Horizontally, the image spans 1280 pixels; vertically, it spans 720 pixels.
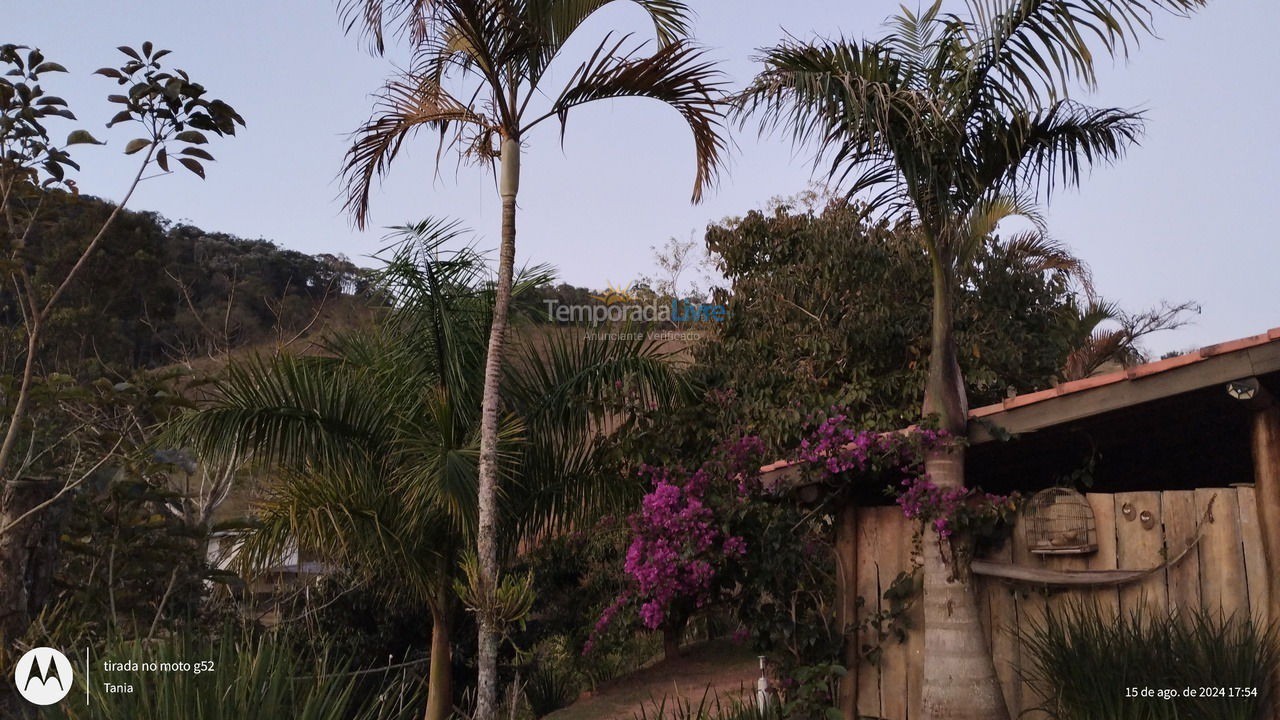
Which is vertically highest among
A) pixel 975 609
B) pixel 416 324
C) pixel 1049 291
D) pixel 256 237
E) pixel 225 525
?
pixel 256 237

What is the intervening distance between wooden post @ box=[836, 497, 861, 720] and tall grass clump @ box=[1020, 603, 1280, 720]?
1535mm

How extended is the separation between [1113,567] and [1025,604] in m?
0.61

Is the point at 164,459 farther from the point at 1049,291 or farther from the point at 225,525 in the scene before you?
the point at 1049,291

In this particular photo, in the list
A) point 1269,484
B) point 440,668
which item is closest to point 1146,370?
point 1269,484

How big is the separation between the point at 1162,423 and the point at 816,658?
3058 mm

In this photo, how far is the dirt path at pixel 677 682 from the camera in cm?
978

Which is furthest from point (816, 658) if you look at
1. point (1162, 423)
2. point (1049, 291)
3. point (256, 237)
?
point (256, 237)

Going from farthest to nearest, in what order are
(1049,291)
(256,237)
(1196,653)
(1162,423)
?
(256,237)
(1049,291)
(1162,423)
(1196,653)

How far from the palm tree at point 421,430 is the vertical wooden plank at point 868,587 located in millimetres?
2508

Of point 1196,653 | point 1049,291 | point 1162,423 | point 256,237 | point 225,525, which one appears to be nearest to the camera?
point 1196,653

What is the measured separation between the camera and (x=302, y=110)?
1153cm

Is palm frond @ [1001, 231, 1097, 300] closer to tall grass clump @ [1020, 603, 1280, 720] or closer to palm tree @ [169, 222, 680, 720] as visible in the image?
palm tree @ [169, 222, 680, 720]

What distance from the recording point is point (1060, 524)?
20.0 feet

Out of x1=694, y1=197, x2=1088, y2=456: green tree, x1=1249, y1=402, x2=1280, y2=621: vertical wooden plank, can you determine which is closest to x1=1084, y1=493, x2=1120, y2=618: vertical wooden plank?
x1=1249, y1=402, x2=1280, y2=621: vertical wooden plank
